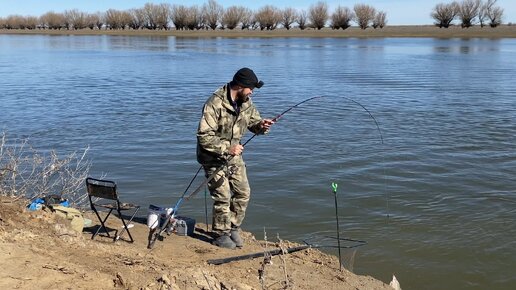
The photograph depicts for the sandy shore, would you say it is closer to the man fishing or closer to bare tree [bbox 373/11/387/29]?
the man fishing

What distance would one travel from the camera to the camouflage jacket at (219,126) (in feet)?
19.0

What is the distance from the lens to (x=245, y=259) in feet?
19.0

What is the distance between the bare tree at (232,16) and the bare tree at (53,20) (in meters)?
37.7

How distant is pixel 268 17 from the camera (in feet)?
338

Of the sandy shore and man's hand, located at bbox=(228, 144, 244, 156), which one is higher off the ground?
man's hand, located at bbox=(228, 144, 244, 156)

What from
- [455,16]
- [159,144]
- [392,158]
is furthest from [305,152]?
[455,16]

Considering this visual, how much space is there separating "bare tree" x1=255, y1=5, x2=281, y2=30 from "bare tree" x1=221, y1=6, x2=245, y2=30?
2.99m

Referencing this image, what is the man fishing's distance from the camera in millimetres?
5805

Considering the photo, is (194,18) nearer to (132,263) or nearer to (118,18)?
(118,18)

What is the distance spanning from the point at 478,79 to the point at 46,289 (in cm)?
2267

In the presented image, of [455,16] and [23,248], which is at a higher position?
[455,16]

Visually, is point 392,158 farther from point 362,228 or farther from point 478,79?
point 478,79

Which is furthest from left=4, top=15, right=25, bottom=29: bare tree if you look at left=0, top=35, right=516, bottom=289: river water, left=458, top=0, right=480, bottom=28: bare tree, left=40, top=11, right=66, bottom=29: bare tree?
left=0, top=35, right=516, bottom=289: river water

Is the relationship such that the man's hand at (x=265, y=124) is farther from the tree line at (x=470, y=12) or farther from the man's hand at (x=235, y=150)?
the tree line at (x=470, y=12)
